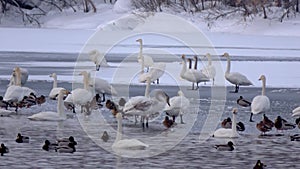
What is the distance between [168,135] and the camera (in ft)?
37.9

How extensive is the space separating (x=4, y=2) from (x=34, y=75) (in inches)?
1047

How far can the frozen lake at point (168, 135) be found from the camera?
31.4 feet

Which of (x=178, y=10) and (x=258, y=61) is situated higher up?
(x=178, y=10)

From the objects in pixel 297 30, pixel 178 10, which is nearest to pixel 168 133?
pixel 297 30

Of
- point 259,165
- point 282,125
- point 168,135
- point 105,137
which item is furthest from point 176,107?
point 259,165

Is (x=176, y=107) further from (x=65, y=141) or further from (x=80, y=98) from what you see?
(x=65, y=141)

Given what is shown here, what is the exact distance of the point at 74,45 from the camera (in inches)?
1130

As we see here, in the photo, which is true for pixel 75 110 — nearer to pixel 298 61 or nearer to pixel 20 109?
pixel 20 109

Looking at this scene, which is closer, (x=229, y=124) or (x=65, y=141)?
(x=65, y=141)

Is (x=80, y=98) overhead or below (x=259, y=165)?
overhead

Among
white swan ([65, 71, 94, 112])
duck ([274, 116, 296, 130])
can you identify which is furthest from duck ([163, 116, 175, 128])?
white swan ([65, 71, 94, 112])

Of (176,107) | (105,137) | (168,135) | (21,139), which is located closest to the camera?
(21,139)

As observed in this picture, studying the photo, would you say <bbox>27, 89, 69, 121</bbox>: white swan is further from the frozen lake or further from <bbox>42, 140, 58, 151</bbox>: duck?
<bbox>42, 140, 58, 151</bbox>: duck

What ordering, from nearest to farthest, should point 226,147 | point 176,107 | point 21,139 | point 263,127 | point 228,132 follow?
1. point 226,147
2. point 21,139
3. point 228,132
4. point 263,127
5. point 176,107
